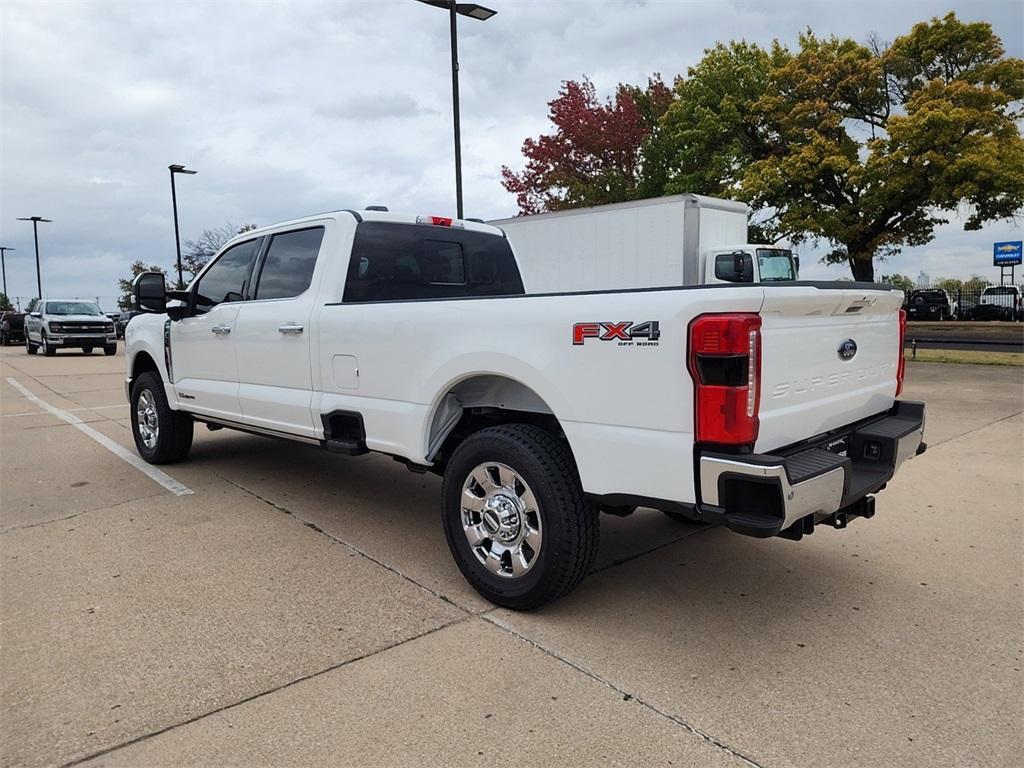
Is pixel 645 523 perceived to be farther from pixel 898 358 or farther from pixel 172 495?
pixel 172 495

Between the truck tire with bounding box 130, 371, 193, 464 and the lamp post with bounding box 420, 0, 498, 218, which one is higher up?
the lamp post with bounding box 420, 0, 498, 218

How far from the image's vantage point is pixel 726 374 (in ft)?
8.77

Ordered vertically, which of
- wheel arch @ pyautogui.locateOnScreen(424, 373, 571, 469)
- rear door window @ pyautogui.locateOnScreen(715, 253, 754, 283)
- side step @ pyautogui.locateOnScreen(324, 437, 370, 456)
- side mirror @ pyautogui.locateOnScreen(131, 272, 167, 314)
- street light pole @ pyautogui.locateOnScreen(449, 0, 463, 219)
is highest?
street light pole @ pyautogui.locateOnScreen(449, 0, 463, 219)

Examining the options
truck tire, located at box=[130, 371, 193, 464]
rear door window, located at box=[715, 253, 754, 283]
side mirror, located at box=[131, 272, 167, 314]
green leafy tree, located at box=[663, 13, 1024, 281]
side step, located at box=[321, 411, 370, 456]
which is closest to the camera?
side step, located at box=[321, 411, 370, 456]

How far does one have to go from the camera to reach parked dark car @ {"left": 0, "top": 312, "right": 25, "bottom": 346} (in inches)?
1271

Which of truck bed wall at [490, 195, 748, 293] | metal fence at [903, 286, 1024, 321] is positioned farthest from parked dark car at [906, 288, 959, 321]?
truck bed wall at [490, 195, 748, 293]

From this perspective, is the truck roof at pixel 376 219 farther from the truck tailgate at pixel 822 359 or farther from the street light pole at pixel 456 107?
the street light pole at pixel 456 107

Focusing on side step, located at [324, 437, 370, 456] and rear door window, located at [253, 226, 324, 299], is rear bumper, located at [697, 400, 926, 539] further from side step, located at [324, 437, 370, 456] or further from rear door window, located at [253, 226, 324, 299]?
rear door window, located at [253, 226, 324, 299]

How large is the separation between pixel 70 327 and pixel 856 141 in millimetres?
25504

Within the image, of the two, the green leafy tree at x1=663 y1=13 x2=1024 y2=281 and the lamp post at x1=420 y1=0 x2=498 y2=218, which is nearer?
the lamp post at x1=420 y1=0 x2=498 y2=218

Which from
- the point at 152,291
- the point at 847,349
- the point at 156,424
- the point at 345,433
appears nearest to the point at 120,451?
the point at 156,424

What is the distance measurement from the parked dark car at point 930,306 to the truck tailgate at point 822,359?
33.6m

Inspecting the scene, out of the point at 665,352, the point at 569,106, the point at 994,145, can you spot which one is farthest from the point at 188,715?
the point at 569,106

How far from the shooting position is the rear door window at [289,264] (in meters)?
4.77
